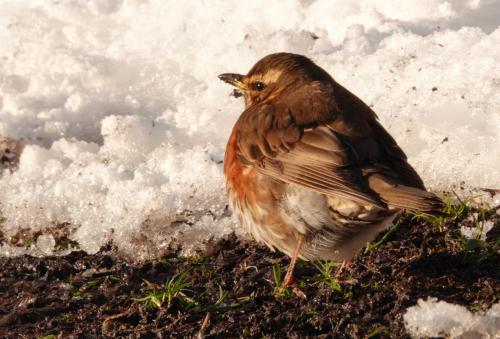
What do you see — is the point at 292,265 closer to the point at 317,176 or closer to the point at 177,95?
the point at 317,176

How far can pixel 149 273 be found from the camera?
585 cm

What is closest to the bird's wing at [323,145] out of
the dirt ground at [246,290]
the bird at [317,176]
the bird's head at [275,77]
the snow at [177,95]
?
the bird at [317,176]

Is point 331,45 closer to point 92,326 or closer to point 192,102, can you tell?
point 192,102

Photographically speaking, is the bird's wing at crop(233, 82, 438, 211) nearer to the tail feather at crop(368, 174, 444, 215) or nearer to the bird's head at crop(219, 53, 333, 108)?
the tail feather at crop(368, 174, 444, 215)

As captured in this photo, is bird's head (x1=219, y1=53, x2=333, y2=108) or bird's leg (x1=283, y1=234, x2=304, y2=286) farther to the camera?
bird's head (x1=219, y1=53, x2=333, y2=108)

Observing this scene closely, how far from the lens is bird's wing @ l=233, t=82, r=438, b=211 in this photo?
4848 mm

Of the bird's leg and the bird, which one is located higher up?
the bird

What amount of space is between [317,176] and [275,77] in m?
1.36

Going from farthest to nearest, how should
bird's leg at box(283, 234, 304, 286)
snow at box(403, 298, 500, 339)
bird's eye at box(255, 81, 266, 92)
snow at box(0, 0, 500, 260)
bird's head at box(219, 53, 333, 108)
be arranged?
snow at box(0, 0, 500, 260) → bird's eye at box(255, 81, 266, 92) → bird's head at box(219, 53, 333, 108) → bird's leg at box(283, 234, 304, 286) → snow at box(403, 298, 500, 339)

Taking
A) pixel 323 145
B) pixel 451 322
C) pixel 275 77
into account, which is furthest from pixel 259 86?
pixel 451 322

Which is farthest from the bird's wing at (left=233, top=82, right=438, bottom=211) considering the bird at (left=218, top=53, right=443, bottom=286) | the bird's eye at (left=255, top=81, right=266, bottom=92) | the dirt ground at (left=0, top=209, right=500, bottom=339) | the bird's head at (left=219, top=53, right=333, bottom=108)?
the dirt ground at (left=0, top=209, right=500, bottom=339)

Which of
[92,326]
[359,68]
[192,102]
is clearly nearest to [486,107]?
[359,68]

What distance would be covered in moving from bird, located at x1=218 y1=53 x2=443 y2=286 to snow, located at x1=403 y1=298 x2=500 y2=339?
523 millimetres

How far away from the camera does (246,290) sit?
5.31 meters
